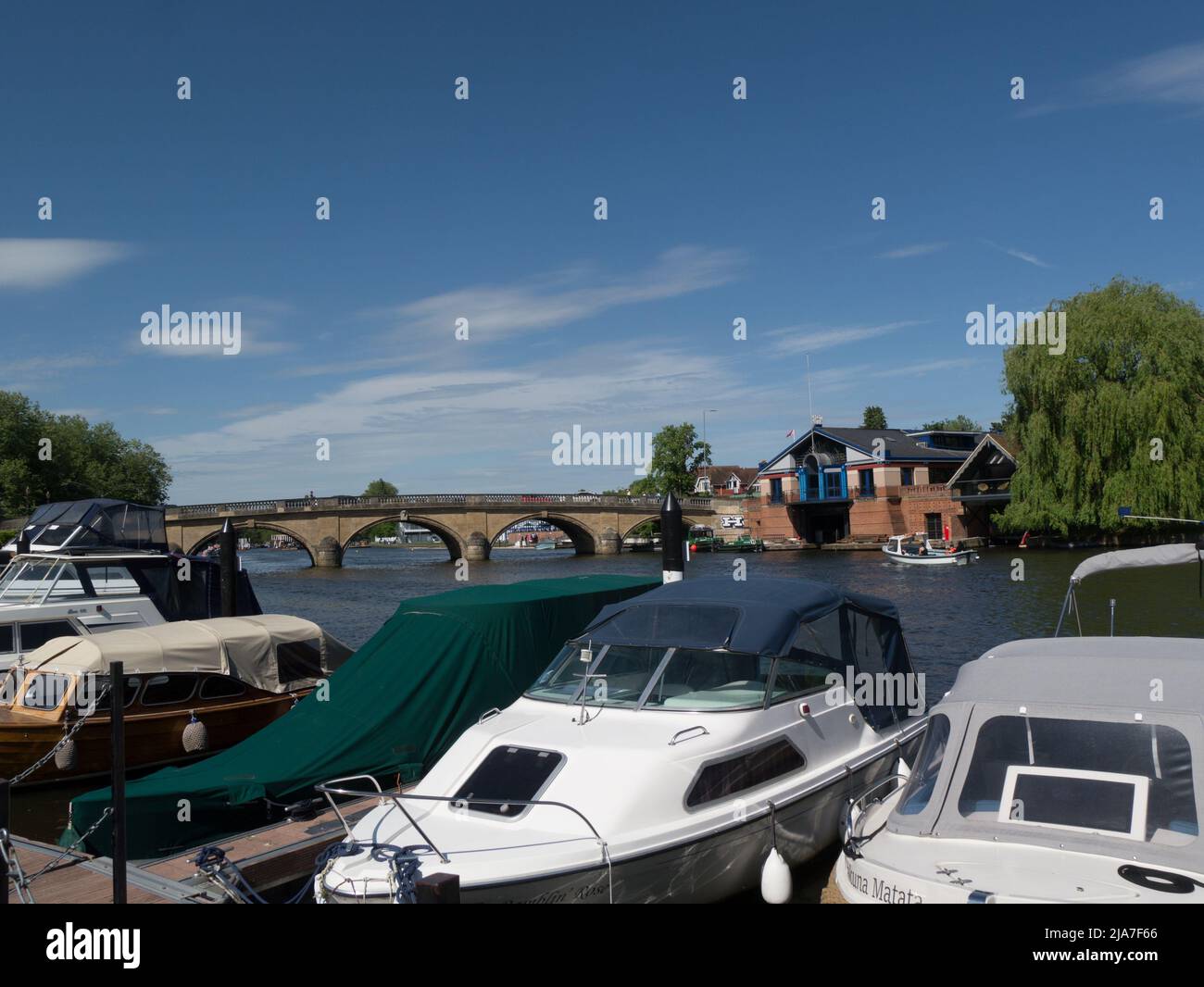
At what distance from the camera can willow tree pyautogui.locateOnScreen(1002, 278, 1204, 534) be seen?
44.6m

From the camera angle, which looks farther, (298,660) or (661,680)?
(298,660)

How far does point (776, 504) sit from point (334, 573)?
33830 millimetres

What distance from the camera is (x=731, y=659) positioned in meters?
A: 9.90

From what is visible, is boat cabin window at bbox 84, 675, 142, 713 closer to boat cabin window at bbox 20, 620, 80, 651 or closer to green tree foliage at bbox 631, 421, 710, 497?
boat cabin window at bbox 20, 620, 80, 651

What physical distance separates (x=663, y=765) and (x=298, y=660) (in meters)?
10.4

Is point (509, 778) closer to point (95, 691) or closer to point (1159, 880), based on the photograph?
point (1159, 880)

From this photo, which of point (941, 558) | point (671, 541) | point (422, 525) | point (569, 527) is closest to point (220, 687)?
point (671, 541)

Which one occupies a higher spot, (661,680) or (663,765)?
(661,680)

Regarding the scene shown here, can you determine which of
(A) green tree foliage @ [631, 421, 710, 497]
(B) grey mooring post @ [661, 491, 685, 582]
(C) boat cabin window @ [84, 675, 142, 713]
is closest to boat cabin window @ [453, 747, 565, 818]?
(B) grey mooring post @ [661, 491, 685, 582]

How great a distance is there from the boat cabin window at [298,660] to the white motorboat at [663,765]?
6703mm

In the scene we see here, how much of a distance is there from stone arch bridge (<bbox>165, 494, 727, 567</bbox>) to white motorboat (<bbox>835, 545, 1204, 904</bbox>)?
68.5 metres

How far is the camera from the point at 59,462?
69.1 metres
